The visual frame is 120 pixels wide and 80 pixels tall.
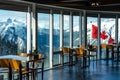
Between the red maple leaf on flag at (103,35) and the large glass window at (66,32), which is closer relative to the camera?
the large glass window at (66,32)

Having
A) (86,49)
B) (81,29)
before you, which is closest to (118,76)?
(86,49)

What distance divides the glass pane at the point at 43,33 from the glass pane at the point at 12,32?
1.05m

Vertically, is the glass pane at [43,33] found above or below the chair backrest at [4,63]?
above

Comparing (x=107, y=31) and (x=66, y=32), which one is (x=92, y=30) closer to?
(x=107, y=31)

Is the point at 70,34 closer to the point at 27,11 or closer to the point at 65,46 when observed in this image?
the point at 65,46

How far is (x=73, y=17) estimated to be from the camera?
12.0 m

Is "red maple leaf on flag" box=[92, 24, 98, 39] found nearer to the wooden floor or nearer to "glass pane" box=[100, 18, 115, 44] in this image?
"glass pane" box=[100, 18, 115, 44]

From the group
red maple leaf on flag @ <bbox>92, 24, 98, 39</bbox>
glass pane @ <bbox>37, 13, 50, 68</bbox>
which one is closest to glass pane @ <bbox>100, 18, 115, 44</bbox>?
red maple leaf on flag @ <bbox>92, 24, 98, 39</bbox>

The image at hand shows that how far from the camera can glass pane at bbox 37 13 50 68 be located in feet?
32.9

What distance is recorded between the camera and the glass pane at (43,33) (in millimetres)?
10016

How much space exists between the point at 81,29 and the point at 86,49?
77.8 inches

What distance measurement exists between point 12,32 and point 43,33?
1.89m

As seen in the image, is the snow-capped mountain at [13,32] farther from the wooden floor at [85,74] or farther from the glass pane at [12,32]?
the wooden floor at [85,74]

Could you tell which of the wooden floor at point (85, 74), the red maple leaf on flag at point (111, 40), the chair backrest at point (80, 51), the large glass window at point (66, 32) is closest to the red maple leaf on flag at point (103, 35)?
the red maple leaf on flag at point (111, 40)
